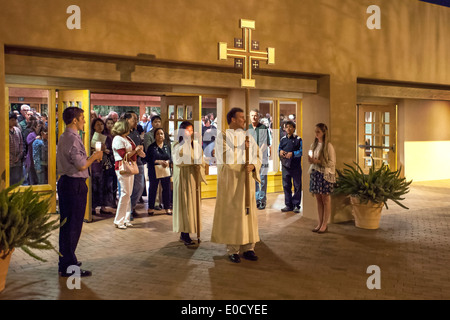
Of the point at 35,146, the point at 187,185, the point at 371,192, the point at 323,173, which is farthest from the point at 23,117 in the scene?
the point at 371,192

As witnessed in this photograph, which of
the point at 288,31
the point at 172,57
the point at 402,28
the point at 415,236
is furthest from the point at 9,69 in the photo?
the point at 402,28

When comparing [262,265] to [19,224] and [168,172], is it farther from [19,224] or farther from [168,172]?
[168,172]

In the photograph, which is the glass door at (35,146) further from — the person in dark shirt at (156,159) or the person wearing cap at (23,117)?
the person in dark shirt at (156,159)

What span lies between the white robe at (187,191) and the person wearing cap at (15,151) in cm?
382

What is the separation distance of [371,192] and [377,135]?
230 inches

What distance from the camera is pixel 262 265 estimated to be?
5953 mm

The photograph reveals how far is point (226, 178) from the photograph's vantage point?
6141 mm

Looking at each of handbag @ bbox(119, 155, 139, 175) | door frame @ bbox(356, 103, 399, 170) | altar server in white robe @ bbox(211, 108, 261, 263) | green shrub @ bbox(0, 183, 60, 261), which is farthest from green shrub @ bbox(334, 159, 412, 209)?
green shrub @ bbox(0, 183, 60, 261)

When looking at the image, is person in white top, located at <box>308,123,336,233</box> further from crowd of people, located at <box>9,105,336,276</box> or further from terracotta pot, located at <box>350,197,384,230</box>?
terracotta pot, located at <box>350,197,384,230</box>

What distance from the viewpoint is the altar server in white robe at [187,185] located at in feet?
22.7

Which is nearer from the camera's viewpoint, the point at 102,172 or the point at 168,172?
the point at 168,172

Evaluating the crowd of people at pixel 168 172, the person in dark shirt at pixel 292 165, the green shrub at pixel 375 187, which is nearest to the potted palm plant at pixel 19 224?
the crowd of people at pixel 168 172

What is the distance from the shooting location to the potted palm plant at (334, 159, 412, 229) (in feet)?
25.8
